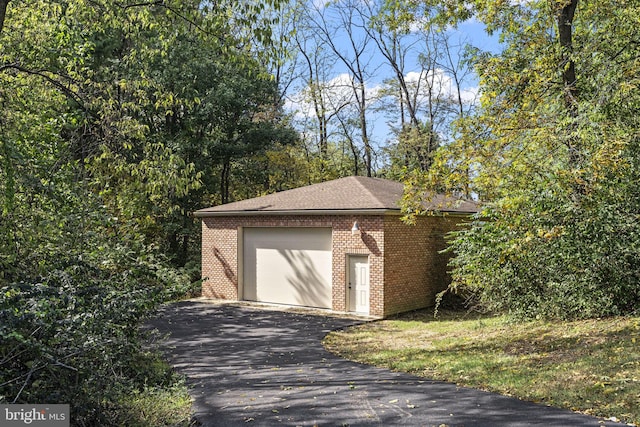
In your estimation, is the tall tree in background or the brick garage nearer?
the tall tree in background

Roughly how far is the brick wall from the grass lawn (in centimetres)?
179

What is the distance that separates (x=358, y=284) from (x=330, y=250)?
132 cm

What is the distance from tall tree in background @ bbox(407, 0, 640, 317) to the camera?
9.23 m

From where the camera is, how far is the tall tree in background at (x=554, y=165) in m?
9.23

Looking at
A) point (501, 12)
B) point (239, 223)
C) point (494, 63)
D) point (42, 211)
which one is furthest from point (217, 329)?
point (501, 12)

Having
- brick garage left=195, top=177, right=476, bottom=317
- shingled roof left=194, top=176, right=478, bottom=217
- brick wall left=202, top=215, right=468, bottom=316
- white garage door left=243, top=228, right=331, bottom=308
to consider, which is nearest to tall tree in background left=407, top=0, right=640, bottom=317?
brick garage left=195, top=177, right=476, bottom=317

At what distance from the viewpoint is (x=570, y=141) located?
9070 millimetres

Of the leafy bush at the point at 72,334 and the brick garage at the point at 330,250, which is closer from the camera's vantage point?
the leafy bush at the point at 72,334

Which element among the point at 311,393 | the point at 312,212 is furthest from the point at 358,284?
the point at 311,393

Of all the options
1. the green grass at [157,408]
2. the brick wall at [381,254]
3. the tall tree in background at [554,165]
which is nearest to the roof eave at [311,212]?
the brick wall at [381,254]

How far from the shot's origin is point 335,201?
52.2 feet

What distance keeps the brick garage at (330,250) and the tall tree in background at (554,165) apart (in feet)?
9.78

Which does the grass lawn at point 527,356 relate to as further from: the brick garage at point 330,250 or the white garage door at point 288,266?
the white garage door at point 288,266

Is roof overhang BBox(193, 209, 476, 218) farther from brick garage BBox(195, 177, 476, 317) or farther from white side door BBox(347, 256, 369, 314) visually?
white side door BBox(347, 256, 369, 314)
